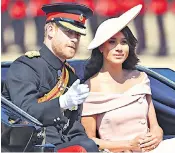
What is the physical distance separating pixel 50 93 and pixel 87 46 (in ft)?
1.01

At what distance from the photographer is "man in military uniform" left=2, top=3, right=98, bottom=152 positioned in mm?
2189

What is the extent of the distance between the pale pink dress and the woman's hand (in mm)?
25

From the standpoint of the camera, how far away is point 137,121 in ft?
7.98

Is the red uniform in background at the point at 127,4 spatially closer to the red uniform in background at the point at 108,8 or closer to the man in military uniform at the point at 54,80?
the red uniform in background at the point at 108,8

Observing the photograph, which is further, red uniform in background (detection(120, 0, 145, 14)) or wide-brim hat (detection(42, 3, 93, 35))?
red uniform in background (detection(120, 0, 145, 14))

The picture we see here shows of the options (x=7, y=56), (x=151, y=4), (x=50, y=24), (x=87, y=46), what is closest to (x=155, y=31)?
(x=151, y=4)

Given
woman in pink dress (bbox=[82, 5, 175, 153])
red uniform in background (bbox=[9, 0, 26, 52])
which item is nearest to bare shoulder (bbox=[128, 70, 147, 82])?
woman in pink dress (bbox=[82, 5, 175, 153])

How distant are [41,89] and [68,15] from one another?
33 centimetres

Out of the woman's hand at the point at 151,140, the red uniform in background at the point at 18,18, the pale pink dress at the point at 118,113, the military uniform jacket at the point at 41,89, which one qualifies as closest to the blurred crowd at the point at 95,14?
the red uniform in background at the point at 18,18

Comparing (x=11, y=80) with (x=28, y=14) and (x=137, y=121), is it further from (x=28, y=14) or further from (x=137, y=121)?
(x=137, y=121)

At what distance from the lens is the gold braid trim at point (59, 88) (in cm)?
226

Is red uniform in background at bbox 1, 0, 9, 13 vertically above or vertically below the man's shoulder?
above

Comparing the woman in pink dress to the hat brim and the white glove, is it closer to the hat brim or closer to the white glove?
the hat brim

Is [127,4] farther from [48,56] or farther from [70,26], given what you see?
[48,56]
